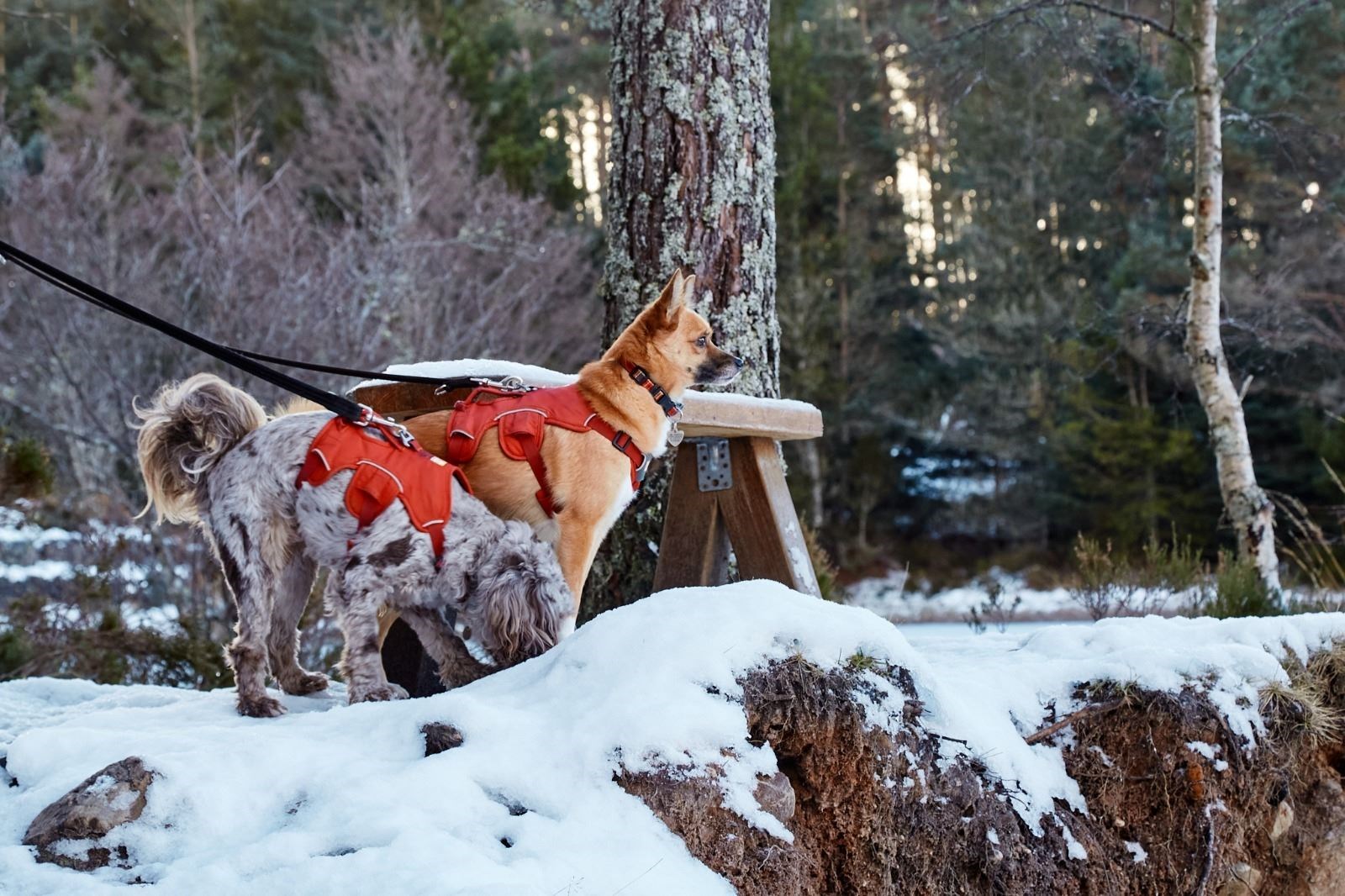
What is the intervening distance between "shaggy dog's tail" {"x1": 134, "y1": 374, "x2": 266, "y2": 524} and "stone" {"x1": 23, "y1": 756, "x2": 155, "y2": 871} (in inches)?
42.9

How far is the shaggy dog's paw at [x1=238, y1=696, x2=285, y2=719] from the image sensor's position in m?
3.53

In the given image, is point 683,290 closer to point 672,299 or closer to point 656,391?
point 672,299

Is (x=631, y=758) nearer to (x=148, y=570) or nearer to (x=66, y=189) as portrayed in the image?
(x=148, y=570)

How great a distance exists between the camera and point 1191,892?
12.3 ft

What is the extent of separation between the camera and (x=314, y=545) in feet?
11.7

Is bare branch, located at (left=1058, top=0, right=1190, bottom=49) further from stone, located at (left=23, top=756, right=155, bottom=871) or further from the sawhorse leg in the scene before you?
stone, located at (left=23, top=756, right=155, bottom=871)

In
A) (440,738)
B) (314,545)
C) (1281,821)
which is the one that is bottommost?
(1281,821)

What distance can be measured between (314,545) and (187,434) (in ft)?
1.87

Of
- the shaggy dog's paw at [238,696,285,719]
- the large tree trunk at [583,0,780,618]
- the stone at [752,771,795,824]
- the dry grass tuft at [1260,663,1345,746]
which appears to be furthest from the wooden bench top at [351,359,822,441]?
the dry grass tuft at [1260,663,1345,746]

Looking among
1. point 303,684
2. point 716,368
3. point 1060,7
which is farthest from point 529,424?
point 1060,7

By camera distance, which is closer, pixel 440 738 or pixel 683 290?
pixel 440 738

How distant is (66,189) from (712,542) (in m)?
13.6

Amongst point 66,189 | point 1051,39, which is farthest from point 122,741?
point 66,189

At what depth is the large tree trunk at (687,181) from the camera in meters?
5.49
